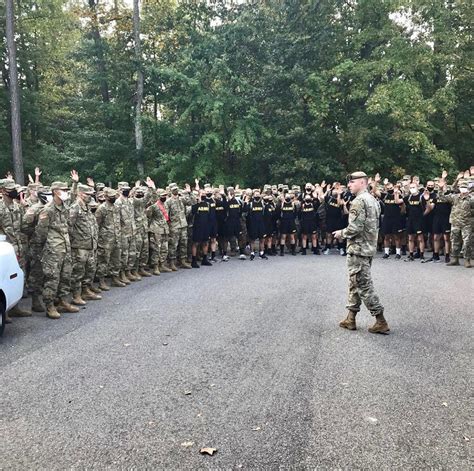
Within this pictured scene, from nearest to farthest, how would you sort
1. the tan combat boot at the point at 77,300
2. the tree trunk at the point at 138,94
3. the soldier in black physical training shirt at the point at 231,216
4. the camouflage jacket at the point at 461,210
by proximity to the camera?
the tan combat boot at the point at 77,300, the camouflage jacket at the point at 461,210, the soldier in black physical training shirt at the point at 231,216, the tree trunk at the point at 138,94

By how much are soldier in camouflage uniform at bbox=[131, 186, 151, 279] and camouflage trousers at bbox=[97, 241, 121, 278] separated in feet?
2.72

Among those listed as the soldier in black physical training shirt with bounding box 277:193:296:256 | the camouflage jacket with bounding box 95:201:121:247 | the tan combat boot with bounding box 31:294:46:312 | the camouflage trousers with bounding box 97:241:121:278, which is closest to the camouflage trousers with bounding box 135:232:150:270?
the camouflage trousers with bounding box 97:241:121:278

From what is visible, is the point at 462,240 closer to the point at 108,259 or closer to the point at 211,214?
the point at 211,214

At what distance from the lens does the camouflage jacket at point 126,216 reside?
11062 millimetres

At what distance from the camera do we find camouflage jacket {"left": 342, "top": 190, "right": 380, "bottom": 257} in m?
7.18

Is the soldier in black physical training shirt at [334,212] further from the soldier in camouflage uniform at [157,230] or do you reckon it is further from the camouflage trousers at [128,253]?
the camouflage trousers at [128,253]

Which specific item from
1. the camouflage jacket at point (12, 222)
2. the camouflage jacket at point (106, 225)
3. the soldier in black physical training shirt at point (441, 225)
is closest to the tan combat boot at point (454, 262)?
the soldier in black physical training shirt at point (441, 225)

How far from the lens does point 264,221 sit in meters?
16.2

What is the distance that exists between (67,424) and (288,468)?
199cm

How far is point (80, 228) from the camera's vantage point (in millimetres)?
9055

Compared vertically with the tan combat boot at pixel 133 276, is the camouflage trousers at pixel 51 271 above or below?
above

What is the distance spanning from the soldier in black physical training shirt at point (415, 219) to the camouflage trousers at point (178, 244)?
668cm

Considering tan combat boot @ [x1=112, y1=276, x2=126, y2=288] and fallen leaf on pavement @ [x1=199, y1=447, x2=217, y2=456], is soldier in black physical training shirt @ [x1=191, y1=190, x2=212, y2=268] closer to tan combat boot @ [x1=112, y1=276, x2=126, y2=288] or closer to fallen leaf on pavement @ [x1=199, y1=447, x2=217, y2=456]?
tan combat boot @ [x1=112, y1=276, x2=126, y2=288]

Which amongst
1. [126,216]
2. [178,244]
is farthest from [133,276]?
[178,244]
